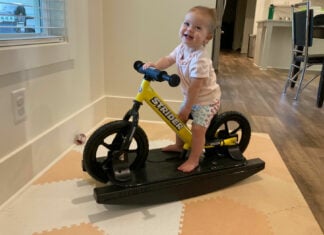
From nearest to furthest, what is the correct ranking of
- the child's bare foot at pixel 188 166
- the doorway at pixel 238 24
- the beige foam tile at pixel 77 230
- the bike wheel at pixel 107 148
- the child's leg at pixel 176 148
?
the beige foam tile at pixel 77 230, the bike wheel at pixel 107 148, the child's bare foot at pixel 188 166, the child's leg at pixel 176 148, the doorway at pixel 238 24

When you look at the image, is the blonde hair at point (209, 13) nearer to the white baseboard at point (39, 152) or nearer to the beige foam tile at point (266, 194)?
the beige foam tile at point (266, 194)

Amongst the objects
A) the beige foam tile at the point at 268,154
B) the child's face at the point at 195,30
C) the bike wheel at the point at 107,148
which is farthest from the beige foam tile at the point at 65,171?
the beige foam tile at the point at 268,154

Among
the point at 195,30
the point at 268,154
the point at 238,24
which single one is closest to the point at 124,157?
the point at 195,30

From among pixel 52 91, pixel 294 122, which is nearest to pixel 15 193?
pixel 52 91

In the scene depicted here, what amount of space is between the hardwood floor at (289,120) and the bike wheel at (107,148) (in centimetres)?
68

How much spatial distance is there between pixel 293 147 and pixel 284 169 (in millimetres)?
350

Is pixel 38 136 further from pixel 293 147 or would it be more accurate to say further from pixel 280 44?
pixel 280 44

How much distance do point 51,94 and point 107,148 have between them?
1.40 ft

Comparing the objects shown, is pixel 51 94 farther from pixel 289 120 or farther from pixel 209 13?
pixel 289 120

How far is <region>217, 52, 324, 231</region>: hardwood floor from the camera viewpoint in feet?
4.48

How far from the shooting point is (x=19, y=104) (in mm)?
1127

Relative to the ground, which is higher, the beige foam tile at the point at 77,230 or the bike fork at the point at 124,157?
the bike fork at the point at 124,157

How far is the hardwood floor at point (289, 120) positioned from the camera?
137cm

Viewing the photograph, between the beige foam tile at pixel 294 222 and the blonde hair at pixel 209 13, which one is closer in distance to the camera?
the beige foam tile at pixel 294 222
